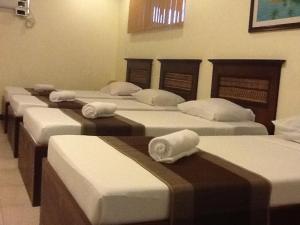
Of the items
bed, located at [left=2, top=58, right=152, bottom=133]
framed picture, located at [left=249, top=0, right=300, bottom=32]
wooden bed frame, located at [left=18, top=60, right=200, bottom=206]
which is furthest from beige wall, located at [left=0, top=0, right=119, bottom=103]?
framed picture, located at [left=249, top=0, right=300, bottom=32]

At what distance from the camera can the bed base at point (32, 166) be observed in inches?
92.0

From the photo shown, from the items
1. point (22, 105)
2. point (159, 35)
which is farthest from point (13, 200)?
point (159, 35)

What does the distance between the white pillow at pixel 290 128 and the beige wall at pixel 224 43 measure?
1.03 feet

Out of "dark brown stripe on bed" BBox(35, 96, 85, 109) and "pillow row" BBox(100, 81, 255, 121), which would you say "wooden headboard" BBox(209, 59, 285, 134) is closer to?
"pillow row" BBox(100, 81, 255, 121)

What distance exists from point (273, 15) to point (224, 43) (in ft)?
2.05

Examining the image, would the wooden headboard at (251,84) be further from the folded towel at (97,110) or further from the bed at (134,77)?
the bed at (134,77)

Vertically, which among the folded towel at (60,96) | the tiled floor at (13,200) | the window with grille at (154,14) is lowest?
the tiled floor at (13,200)

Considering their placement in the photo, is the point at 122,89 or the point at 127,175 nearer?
the point at 127,175

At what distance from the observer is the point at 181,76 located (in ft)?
13.3

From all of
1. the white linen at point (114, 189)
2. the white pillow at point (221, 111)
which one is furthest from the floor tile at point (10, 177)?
the white pillow at point (221, 111)

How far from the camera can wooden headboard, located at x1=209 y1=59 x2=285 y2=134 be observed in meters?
2.81

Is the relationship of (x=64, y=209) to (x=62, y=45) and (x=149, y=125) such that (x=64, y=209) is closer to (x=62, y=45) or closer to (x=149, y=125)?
(x=149, y=125)

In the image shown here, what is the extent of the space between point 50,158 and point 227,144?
0.98m

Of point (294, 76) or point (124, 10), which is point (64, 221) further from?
point (124, 10)
